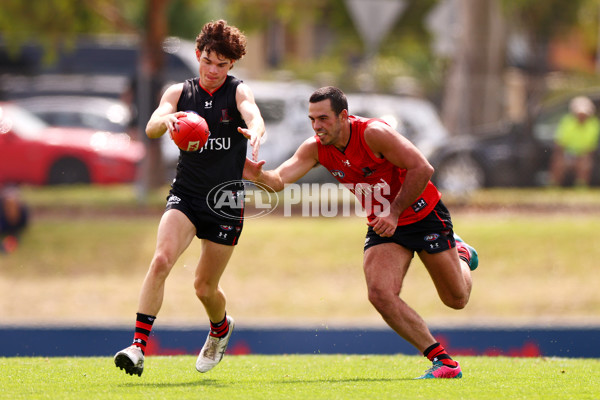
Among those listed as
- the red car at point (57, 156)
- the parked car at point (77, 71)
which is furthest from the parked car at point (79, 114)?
the red car at point (57, 156)

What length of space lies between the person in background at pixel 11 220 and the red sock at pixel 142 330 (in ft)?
31.6

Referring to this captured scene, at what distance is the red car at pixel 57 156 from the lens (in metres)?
19.5

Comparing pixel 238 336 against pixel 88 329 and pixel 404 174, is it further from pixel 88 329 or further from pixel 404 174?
pixel 404 174

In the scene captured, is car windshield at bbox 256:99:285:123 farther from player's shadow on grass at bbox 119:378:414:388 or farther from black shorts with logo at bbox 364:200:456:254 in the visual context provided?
player's shadow on grass at bbox 119:378:414:388

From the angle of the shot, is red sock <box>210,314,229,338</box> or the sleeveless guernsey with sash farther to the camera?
red sock <box>210,314,229,338</box>

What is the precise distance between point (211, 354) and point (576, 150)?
11.9 m

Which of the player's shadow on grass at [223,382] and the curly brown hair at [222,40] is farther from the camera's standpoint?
the curly brown hair at [222,40]

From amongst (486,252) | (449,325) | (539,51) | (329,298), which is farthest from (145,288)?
(539,51)

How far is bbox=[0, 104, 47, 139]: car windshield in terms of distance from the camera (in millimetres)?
20062

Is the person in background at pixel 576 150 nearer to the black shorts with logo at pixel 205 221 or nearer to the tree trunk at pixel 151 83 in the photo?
the tree trunk at pixel 151 83

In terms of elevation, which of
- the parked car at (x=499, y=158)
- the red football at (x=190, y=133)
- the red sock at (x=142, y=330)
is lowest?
the parked car at (x=499, y=158)

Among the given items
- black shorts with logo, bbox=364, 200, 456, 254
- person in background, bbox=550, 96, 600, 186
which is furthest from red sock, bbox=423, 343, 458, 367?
person in background, bbox=550, 96, 600, 186

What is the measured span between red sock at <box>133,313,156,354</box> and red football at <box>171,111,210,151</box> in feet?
3.61

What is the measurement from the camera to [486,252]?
52.5ft
